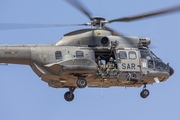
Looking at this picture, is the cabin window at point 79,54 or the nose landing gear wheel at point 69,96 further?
the nose landing gear wheel at point 69,96

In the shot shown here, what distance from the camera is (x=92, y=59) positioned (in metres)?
28.5

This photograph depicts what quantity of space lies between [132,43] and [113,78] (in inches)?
103

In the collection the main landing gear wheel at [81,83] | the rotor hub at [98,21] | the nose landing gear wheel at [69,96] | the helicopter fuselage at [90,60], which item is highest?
the rotor hub at [98,21]

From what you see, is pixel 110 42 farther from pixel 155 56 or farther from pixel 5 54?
pixel 5 54

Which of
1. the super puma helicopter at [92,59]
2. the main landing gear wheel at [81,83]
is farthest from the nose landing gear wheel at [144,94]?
the main landing gear wheel at [81,83]

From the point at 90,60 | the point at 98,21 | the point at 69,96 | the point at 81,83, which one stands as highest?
the point at 98,21

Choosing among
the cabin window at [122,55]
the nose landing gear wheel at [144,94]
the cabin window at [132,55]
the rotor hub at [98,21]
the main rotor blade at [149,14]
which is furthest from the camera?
the nose landing gear wheel at [144,94]

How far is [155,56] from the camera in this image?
3009cm

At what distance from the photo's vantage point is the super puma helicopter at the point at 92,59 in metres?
27.5

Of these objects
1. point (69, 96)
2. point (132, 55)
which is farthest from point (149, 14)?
point (69, 96)

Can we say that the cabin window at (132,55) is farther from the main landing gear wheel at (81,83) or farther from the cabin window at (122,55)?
the main landing gear wheel at (81,83)

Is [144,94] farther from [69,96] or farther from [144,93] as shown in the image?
[69,96]

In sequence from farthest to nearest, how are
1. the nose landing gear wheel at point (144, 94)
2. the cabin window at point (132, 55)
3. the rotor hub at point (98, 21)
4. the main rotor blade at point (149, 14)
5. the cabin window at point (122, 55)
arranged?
the nose landing gear wheel at point (144, 94)
the cabin window at point (132, 55)
the cabin window at point (122, 55)
the rotor hub at point (98, 21)
the main rotor blade at point (149, 14)

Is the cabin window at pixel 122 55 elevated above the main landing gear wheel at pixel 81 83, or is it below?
above
